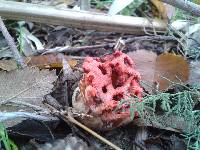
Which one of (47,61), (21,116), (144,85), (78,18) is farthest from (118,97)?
(78,18)

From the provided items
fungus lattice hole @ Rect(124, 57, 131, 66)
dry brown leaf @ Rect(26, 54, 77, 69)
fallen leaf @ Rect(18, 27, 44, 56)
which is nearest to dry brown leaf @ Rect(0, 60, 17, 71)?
dry brown leaf @ Rect(26, 54, 77, 69)

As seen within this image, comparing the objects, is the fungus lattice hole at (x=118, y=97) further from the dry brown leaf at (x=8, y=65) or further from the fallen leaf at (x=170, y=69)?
the dry brown leaf at (x=8, y=65)

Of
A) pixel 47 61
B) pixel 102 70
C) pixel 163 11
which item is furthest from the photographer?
pixel 163 11

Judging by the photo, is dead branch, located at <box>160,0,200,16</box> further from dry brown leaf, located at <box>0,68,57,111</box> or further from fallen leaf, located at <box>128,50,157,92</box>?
dry brown leaf, located at <box>0,68,57,111</box>

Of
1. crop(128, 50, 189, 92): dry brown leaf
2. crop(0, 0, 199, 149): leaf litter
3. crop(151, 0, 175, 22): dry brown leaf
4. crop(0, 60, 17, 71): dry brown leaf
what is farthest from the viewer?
crop(151, 0, 175, 22): dry brown leaf

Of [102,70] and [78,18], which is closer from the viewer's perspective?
[102,70]

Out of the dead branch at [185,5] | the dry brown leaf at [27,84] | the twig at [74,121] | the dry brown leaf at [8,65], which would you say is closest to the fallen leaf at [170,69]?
the dead branch at [185,5]

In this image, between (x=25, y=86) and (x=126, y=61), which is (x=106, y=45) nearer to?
(x=126, y=61)
